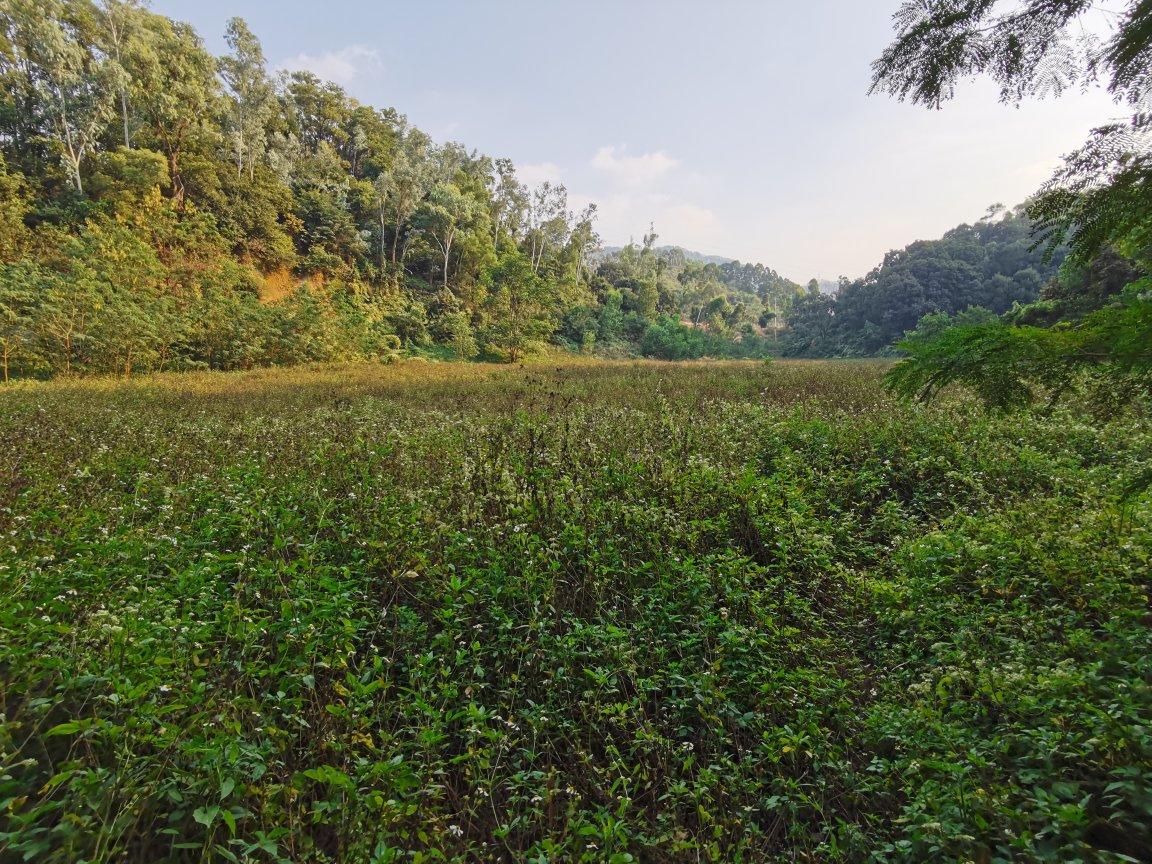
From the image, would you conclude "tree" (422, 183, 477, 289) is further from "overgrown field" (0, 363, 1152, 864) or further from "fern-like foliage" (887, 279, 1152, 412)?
"fern-like foliage" (887, 279, 1152, 412)

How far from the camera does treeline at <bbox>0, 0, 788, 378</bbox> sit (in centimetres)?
1908

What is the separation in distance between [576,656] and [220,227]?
121ft

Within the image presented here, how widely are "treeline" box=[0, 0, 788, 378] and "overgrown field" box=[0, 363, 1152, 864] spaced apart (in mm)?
16506

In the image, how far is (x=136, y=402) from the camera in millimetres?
11078

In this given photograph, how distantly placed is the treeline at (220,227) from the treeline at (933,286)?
58.3ft

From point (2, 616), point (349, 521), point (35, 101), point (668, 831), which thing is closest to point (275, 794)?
point (668, 831)

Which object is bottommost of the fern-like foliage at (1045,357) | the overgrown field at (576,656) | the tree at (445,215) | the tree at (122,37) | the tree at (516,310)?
the overgrown field at (576,656)

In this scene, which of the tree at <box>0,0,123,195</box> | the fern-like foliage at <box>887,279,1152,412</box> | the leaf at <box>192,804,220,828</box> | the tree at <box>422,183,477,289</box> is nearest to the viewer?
the leaf at <box>192,804,220,828</box>

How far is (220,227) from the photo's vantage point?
94.9 feet

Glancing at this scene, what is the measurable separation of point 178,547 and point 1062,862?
5.57 m

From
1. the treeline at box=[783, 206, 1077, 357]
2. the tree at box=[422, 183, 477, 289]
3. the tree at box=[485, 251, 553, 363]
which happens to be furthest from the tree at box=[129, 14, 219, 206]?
the treeline at box=[783, 206, 1077, 357]

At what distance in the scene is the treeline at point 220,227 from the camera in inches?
751

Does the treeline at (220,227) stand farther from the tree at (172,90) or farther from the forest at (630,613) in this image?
the forest at (630,613)

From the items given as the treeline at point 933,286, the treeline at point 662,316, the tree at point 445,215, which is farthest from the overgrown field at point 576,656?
the treeline at point 933,286
